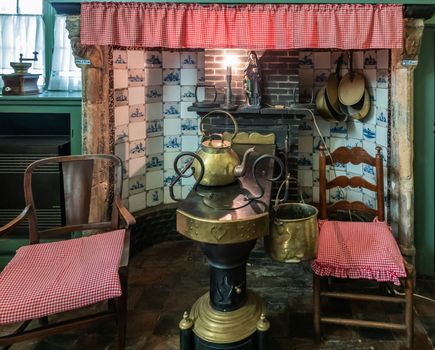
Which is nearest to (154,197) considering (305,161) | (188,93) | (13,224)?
(188,93)

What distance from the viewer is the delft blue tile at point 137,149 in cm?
335

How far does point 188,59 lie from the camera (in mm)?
3506

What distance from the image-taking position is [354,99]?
10.8 feet

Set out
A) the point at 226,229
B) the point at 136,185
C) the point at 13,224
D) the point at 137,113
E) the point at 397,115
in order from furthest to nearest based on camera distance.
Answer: the point at 136,185 → the point at 137,113 → the point at 397,115 → the point at 13,224 → the point at 226,229

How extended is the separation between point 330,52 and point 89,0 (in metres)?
1.85

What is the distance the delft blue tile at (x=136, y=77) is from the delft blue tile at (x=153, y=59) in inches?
3.8

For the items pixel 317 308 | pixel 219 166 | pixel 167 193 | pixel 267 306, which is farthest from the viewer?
pixel 167 193

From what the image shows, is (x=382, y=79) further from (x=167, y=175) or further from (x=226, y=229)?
(x=226, y=229)

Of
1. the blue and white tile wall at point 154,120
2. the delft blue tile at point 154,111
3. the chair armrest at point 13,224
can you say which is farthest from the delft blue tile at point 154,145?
the chair armrest at point 13,224

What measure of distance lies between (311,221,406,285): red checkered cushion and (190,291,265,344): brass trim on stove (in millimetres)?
432

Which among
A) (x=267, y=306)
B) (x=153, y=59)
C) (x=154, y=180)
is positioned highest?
(x=153, y=59)

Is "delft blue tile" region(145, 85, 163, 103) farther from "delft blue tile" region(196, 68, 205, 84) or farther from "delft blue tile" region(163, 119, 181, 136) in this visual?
"delft blue tile" region(196, 68, 205, 84)

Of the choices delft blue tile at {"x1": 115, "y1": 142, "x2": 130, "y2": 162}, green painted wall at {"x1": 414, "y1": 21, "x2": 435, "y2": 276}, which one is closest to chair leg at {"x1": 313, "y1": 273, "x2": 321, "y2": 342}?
green painted wall at {"x1": 414, "y1": 21, "x2": 435, "y2": 276}

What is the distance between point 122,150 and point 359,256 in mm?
1856
